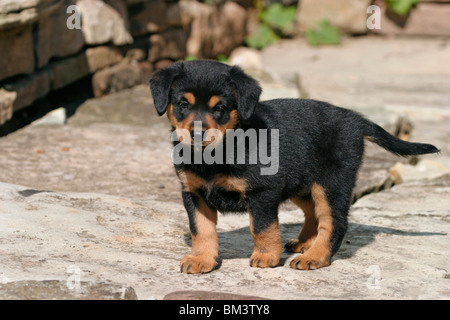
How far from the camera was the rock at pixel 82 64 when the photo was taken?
7.72 meters

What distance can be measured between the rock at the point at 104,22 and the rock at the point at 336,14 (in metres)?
5.56

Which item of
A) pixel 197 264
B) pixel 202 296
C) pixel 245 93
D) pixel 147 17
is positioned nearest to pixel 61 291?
pixel 202 296

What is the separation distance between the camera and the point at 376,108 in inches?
316

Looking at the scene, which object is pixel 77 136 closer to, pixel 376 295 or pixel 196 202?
pixel 196 202

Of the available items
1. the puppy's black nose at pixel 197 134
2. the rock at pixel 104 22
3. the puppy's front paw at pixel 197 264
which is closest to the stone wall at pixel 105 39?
the rock at pixel 104 22

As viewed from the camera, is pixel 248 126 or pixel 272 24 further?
pixel 272 24

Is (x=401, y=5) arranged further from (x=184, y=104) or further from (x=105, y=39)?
(x=184, y=104)

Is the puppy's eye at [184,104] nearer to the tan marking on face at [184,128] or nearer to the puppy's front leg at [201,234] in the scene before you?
the tan marking on face at [184,128]

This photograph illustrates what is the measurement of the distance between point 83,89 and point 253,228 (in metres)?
4.86

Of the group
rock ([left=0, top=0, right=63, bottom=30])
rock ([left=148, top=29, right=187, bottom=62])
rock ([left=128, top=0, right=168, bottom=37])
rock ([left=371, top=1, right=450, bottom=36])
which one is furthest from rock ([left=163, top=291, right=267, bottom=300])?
rock ([left=371, top=1, right=450, bottom=36])

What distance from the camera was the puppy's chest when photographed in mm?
3908

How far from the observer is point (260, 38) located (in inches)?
512

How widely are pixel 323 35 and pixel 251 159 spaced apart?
31.6 ft

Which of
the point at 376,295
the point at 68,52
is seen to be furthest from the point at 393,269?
the point at 68,52
